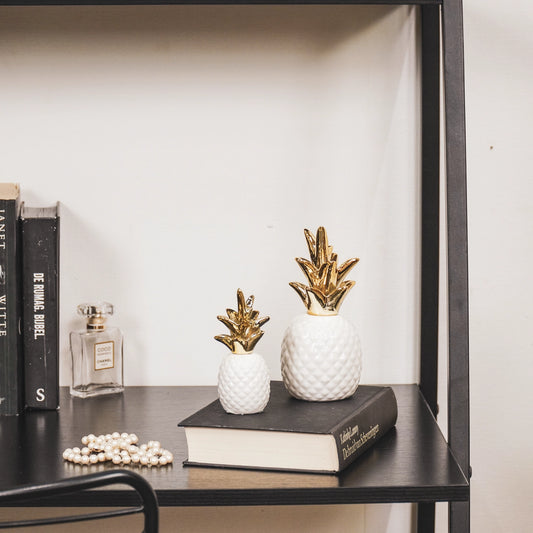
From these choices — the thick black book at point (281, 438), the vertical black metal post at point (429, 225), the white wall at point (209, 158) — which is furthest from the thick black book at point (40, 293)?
the vertical black metal post at point (429, 225)

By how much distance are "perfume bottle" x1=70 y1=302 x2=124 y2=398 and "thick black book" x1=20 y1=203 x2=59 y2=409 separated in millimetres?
74

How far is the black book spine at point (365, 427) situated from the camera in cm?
86

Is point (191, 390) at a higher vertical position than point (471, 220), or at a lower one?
lower

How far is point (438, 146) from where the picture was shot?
1194 millimetres

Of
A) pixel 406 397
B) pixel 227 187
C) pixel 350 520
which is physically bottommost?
pixel 350 520

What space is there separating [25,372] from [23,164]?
0.34 m

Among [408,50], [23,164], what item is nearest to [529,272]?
[408,50]

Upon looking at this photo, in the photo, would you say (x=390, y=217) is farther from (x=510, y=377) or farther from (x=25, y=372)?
(x=25, y=372)

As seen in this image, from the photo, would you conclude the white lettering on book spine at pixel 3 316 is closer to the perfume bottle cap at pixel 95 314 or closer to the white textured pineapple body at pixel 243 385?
the perfume bottle cap at pixel 95 314

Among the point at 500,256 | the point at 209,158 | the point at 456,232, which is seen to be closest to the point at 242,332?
the point at 456,232

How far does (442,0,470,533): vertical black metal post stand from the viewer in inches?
35.9

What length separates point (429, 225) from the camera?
4.00 ft

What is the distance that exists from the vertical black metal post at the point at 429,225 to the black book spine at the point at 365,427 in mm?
229

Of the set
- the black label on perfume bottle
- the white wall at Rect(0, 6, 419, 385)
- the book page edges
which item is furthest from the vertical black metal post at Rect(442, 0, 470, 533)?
the black label on perfume bottle
